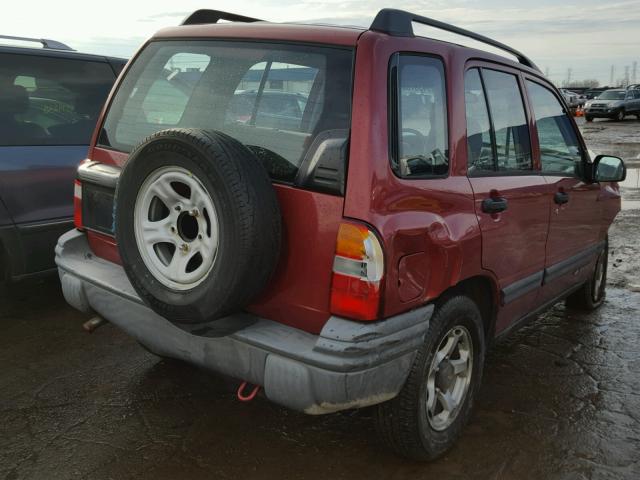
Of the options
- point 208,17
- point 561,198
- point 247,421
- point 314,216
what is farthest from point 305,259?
point 561,198

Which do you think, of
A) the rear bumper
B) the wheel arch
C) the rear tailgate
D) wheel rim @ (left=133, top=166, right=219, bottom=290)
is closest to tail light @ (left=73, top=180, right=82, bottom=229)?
the rear bumper

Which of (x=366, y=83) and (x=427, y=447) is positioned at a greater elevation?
(x=366, y=83)

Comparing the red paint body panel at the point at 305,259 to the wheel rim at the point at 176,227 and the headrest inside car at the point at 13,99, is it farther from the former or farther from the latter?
the headrest inside car at the point at 13,99

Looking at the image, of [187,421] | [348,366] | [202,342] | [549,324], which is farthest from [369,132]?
[549,324]

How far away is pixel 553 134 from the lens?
3771 mm

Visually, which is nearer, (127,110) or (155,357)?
(127,110)

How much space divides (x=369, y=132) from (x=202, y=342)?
103cm

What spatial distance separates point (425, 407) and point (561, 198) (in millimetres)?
1612

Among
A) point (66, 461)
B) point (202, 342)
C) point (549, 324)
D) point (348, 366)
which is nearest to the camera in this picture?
point (348, 366)

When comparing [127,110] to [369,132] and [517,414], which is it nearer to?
[369,132]

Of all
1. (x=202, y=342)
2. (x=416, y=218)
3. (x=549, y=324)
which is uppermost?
(x=416, y=218)

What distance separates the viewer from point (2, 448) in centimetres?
275

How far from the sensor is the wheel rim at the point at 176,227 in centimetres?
229

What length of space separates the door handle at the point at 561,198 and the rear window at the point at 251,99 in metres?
1.69
